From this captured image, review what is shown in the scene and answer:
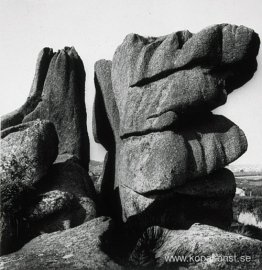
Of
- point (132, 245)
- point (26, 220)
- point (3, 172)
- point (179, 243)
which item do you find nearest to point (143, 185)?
point (132, 245)

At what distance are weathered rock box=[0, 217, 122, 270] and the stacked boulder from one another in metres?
0.82

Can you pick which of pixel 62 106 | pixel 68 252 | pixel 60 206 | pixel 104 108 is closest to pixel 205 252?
pixel 68 252

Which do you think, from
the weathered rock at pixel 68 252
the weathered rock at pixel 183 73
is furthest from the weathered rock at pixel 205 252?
the weathered rock at pixel 183 73

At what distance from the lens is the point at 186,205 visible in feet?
35.6

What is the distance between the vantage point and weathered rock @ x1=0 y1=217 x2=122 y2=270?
7957mm

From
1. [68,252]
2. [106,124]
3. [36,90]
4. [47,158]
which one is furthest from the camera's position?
[106,124]

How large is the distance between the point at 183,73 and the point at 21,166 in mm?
4954

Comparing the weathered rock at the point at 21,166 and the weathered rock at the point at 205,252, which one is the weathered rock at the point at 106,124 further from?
the weathered rock at the point at 205,252

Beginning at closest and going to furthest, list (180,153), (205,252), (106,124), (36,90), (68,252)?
(205,252) < (68,252) < (180,153) < (36,90) < (106,124)

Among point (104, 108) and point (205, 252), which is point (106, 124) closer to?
point (104, 108)

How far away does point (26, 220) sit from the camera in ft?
33.8

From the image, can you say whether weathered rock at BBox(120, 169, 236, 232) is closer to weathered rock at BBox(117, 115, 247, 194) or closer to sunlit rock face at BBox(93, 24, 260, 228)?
sunlit rock face at BBox(93, 24, 260, 228)

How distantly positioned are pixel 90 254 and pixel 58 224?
2.44 m

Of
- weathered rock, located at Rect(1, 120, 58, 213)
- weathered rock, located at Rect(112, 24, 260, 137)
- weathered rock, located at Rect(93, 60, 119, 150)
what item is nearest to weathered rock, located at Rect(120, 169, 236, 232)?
weathered rock, located at Rect(112, 24, 260, 137)
